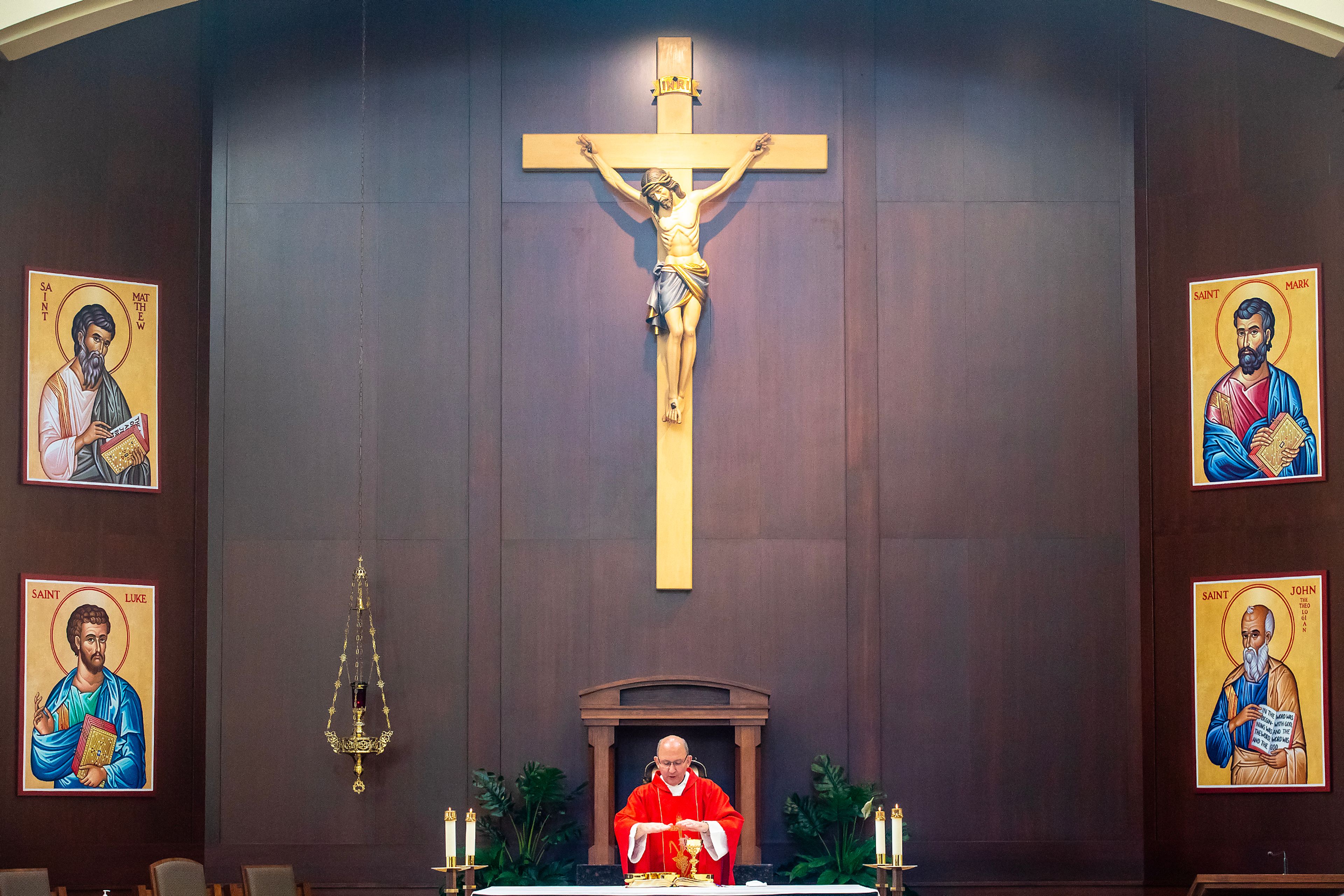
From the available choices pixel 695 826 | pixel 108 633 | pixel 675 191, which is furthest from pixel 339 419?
pixel 695 826

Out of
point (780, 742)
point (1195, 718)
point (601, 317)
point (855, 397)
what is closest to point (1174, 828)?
point (1195, 718)

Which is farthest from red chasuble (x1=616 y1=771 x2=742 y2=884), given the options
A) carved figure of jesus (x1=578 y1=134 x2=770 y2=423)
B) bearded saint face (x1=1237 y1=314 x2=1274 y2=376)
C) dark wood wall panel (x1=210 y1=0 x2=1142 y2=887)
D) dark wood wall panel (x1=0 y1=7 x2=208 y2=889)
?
bearded saint face (x1=1237 y1=314 x2=1274 y2=376)

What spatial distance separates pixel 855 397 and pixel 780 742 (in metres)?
2.17

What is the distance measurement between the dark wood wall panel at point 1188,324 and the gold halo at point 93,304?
6302mm

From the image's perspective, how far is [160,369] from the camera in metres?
10.2

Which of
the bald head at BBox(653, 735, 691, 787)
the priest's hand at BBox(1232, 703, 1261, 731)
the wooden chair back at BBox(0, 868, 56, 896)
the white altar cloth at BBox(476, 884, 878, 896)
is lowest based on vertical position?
the wooden chair back at BBox(0, 868, 56, 896)

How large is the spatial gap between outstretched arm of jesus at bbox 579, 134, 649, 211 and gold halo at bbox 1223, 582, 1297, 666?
4.30 m

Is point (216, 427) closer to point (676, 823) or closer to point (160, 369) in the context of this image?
point (160, 369)

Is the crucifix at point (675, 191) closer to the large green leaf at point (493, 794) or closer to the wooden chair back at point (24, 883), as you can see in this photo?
the large green leaf at point (493, 794)

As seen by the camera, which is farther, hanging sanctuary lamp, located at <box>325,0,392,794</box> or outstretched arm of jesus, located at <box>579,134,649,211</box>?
outstretched arm of jesus, located at <box>579,134,649,211</box>

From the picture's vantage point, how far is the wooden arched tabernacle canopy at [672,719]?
940 centimetres

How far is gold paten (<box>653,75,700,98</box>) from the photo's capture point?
1024cm

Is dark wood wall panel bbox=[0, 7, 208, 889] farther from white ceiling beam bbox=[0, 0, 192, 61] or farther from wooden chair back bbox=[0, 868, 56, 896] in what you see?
wooden chair back bbox=[0, 868, 56, 896]

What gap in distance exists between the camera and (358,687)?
9625 millimetres
